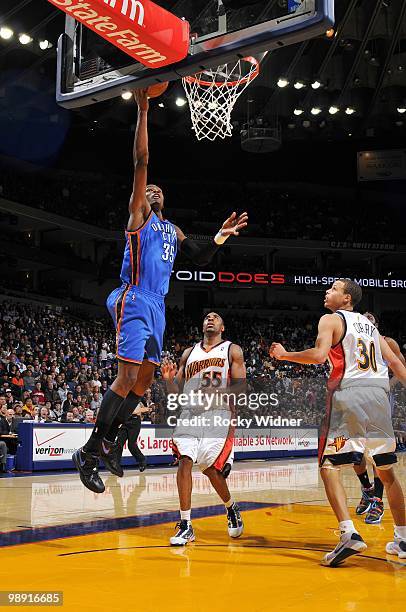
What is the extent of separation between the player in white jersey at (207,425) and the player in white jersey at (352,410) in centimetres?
135

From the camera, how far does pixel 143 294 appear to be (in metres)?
5.52

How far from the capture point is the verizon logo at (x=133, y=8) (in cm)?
549

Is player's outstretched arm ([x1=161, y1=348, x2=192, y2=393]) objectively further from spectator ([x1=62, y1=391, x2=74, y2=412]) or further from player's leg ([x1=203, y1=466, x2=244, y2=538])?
spectator ([x1=62, y1=391, x2=74, y2=412])

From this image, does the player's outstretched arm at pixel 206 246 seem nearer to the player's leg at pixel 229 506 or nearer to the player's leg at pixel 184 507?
the player's leg at pixel 184 507

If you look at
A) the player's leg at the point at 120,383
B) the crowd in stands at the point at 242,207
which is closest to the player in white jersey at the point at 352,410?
the player's leg at the point at 120,383

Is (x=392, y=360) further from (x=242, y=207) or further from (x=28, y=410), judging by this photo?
(x=242, y=207)

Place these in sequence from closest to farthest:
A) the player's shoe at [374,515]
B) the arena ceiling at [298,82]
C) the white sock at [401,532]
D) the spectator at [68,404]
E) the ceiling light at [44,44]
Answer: the white sock at [401,532] → the player's shoe at [374,515] → the spectator at [68,404] → the ceiling light at [44,44] → the arena ceiling at [298,82]

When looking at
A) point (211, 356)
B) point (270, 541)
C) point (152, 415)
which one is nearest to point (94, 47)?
point (211, 356)

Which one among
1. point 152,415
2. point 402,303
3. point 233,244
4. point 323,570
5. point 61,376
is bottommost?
point 323,570

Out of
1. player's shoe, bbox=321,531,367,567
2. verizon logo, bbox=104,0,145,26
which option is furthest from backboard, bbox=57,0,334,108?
player's shoe, bbox=321,531,367,567

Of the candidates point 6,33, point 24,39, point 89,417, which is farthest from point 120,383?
point 24,39

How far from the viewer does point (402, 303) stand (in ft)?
123

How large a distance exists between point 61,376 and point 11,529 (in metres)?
12.4

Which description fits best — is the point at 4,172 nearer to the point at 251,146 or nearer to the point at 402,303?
the point at 251,146
